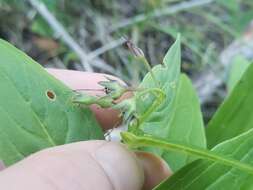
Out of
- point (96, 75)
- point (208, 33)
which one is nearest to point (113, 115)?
point (96, 75)

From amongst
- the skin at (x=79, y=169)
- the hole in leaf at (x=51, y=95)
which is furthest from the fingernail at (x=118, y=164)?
the hole in leaf at (x=51, y=95)

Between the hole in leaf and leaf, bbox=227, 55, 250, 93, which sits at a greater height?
the hole in leaf

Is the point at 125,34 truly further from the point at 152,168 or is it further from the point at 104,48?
the point at 152,168

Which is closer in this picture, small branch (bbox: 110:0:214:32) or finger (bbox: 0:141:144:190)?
finger (bbox: 0:141:144:190)

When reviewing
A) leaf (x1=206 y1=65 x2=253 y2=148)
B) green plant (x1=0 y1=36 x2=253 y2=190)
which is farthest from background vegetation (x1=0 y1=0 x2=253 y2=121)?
green plant (x1=0 y1=36 x2=253 y2=190)

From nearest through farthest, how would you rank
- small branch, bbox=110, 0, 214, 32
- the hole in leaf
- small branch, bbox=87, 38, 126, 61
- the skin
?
the skin
the hole in leaf
small branch, bbox=87, 38, 126, 61
small branch, bbox=110, 0, 214, 32

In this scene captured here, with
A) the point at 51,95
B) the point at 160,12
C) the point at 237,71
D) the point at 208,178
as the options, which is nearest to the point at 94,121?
the point at 51,95

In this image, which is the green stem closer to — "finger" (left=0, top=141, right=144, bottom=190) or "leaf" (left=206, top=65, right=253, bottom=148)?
"finger" (left=0, top=141, right=144, bottom=190)

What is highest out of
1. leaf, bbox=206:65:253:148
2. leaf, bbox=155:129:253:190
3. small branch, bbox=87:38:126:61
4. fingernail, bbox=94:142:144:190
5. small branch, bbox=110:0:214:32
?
small branch, bbox=110:0:214:32
